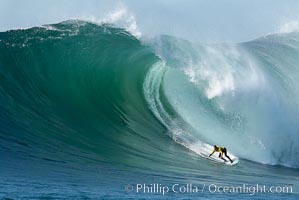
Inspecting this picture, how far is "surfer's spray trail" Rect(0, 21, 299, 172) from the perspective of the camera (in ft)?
36.4

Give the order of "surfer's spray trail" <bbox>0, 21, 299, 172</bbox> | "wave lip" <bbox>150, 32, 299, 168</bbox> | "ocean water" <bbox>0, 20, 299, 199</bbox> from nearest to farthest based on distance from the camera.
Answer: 1. "ocean water" <bbox>0, 20, 299, 199</bbox>
2. "surfer's spray trail" <bbox>0, 21, 299, 172</bbox>
3. "wave lip" <bbox>150, 32, 299, 168</bbox>

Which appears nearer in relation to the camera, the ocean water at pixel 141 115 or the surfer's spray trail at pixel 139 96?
the ocean water at pixel 141 115

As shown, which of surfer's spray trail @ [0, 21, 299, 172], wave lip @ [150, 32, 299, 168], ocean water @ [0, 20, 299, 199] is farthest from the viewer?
wave lip @ [150, 32, 299, 168]

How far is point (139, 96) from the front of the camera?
14.4 meters

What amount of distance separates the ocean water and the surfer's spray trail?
0.03 meters

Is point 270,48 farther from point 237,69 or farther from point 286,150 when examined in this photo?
point 286,150

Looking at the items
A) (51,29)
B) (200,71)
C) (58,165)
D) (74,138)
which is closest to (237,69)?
(200,71)

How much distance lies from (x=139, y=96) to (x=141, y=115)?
43.4 inches

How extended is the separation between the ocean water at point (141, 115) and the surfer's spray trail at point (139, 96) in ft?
0.10

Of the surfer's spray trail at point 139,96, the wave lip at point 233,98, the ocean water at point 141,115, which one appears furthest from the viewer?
the wave lip at point 233,98

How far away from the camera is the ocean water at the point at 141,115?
8.28m

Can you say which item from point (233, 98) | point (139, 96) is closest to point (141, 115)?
point (139, 96)

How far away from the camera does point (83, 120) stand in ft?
39.3

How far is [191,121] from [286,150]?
2.44 m
